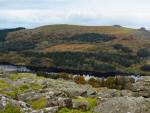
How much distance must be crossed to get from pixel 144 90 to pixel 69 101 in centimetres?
8652

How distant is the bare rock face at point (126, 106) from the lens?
113ft

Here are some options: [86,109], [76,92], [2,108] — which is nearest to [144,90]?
[76,92]

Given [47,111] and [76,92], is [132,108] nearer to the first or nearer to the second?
[47,111]

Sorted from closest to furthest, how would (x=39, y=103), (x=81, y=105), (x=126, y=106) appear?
1. (x=126, y=106)
2. (x=81, y=105)
3. (x=39, y=103)

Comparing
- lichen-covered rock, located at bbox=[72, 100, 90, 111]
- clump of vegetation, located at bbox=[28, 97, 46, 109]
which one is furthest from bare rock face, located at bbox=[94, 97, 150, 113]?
clump of vegetation, located at bbox=[28, 97, 46, 109]

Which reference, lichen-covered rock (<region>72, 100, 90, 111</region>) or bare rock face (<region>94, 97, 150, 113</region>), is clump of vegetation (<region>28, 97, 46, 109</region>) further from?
bare rock face (<region>94, 97, 150, 113</region>)

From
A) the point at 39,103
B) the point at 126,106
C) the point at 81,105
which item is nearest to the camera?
the point at 126,106

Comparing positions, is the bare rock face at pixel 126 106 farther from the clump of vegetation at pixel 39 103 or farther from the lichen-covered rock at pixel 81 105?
the clump of vegetation at pixel 39 103

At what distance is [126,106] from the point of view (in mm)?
34750

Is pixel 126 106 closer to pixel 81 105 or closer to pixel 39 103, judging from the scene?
pixel 81 105

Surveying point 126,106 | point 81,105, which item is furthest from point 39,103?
point 126,106

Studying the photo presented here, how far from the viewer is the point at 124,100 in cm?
3603

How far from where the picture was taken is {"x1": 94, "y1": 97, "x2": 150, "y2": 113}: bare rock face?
34.5 meters

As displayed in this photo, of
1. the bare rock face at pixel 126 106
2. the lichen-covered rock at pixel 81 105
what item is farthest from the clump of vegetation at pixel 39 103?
the bare rock face at pixel 126 106
